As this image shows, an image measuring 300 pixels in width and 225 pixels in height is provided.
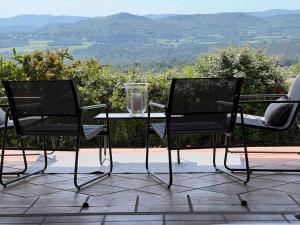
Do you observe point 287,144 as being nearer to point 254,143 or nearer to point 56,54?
point 254,143

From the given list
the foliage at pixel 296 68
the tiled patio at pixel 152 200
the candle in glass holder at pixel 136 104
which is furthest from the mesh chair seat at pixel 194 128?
the foliage at pixel 296 68

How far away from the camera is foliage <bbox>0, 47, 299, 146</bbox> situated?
21.4ft

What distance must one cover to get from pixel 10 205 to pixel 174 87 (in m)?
1.39

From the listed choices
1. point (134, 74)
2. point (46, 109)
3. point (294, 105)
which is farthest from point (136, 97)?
point (134, 74)

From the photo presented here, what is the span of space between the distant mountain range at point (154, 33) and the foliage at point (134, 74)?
1.23m

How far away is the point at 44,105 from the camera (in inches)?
155

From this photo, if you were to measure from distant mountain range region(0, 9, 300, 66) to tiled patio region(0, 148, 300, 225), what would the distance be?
4.60m

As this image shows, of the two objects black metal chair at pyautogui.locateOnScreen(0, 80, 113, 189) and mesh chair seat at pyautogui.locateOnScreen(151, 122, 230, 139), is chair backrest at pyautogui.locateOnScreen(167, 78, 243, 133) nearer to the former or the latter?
mesh chair seat at pyautogui.locateOnScreen(151, 122, 230, 139)

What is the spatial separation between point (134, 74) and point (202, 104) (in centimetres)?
333

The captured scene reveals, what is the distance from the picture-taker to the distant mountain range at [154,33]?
31.2 ft

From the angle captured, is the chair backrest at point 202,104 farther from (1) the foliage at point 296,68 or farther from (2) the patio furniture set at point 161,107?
(1) the foliage at point 296,68

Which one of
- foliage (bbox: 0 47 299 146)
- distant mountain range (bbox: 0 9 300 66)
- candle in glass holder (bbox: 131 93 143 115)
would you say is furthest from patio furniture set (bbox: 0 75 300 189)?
distant mountain range (bbox: 0 9 300 66)

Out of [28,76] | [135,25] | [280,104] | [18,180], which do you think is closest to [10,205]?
[18,180]

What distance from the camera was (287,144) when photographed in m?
6.52
